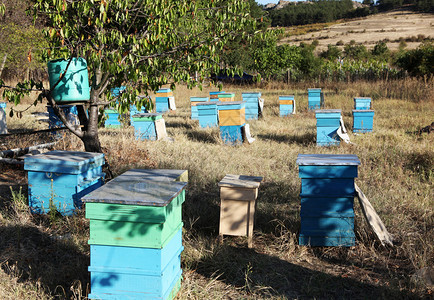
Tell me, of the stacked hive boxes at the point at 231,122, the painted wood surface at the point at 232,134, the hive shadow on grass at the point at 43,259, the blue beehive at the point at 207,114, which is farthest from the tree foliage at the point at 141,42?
the blue beehive at the point at 207,114

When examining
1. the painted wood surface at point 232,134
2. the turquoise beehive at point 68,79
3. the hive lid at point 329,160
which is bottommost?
the painted wood surface at point 232,134

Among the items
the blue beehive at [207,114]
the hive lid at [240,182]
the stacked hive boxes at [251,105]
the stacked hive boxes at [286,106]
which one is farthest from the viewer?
the stacked hive boxes at [286,106]

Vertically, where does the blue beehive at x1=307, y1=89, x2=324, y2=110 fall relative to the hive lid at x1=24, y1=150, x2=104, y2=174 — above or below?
above

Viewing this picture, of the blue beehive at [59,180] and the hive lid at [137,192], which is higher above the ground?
the hive lid at [137,192]

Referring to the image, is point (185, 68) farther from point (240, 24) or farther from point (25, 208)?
point (25, 208)

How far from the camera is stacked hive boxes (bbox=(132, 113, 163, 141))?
780cm

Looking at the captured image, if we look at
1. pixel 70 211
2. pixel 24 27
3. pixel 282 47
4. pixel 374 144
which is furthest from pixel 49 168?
pixel 282 47

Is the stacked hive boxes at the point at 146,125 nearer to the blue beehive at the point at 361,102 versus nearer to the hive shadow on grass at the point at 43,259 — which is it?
the hive shadow on grass at the point at 43,259

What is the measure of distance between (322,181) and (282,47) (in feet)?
68.7

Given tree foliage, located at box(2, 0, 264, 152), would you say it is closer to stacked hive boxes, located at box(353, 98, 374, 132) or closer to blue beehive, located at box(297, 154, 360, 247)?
blue beehive, located at box(297, 154, 360, 247)

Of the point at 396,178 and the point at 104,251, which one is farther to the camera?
the point at 396,178

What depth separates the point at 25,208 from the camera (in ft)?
13.5

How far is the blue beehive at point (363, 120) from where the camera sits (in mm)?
8570

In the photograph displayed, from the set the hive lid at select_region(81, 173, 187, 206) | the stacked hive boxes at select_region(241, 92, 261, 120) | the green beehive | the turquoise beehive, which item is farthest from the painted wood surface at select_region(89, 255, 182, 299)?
the stacked hive boxes at select_region(241, 92, 261, 120)
